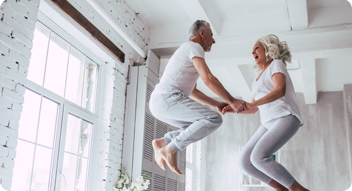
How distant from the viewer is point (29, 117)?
296 cm

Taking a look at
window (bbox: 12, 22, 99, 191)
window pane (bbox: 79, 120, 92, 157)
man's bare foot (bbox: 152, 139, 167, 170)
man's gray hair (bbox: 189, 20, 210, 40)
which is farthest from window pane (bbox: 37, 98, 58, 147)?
man's gray hair (bbox: 189, 20, 210, 40)

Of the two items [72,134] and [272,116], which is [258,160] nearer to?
[272,116]

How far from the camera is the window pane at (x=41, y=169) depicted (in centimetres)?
300

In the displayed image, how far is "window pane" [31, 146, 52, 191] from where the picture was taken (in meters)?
3.00

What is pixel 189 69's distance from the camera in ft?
7.68

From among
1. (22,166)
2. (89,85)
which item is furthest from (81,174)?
(89,85)

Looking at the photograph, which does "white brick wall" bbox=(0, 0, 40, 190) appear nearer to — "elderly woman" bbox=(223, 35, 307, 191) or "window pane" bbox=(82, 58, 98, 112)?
"window pane" bbox=(82, 58, 98, 112)

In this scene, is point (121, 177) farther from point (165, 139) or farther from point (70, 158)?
point (165, 139)

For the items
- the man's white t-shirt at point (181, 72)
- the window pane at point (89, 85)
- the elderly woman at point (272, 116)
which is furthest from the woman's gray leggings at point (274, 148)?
the window pane at point (89, 85)

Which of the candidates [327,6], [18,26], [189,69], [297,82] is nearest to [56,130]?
[18,26]

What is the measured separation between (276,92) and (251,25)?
235cm

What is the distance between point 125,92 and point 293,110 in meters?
2.44

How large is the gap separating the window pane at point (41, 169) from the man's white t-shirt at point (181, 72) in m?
1.38

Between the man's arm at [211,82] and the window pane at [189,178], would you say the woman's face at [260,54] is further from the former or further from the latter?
the window pane at [189,178]
